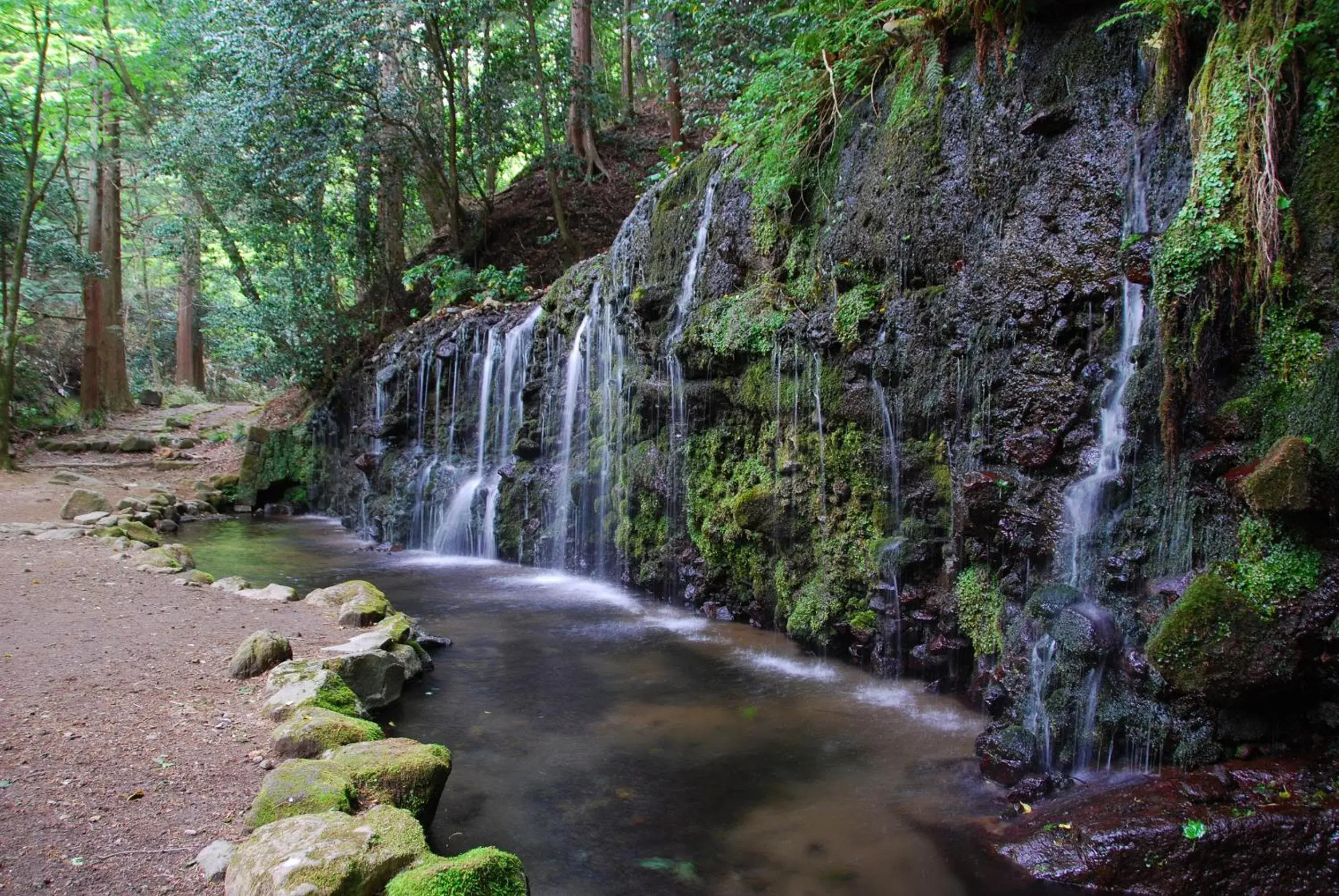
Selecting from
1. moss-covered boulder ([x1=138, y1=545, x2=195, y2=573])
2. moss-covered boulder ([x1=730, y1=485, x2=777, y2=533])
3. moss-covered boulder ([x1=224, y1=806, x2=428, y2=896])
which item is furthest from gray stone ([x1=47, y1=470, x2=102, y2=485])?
moss-covered boulder ([x1=224, y1=806, x2=428, y2=896])

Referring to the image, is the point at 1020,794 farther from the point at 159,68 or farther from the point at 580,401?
the point at 159,68

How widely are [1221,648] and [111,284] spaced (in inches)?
1011

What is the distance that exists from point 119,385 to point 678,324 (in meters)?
20.5

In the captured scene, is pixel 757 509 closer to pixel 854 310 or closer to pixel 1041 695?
pixel 854 310

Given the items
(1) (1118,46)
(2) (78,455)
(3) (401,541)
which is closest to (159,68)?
(2) (78,455)

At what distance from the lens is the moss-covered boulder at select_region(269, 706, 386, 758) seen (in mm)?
4387

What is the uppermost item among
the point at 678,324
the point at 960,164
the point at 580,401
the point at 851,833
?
the point at 960,164

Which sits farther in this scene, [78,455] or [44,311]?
[44,311]

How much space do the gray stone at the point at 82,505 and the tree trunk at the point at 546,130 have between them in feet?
29.9

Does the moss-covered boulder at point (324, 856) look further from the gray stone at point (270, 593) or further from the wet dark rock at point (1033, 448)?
the gray stone at point (270, 593)

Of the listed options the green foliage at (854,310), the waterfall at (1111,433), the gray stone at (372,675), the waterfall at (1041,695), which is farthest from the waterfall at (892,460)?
the gray stone at (372,675)

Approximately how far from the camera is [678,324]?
32.0ft

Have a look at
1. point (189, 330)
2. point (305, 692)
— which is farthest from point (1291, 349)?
point (189, 330)

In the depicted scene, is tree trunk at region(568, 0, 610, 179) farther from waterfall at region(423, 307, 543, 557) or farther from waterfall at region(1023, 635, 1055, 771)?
waterfall at region(1023, 635, 1055, 771)
